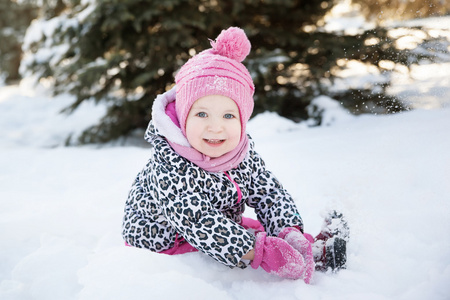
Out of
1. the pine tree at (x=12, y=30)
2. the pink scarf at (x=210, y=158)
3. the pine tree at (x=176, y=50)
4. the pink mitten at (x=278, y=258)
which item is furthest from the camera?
the pine tree at (x=12, y=30)

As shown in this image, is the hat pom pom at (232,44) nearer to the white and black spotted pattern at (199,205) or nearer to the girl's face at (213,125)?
the girl's face at (213,125)

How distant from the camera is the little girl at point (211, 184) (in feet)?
4.51

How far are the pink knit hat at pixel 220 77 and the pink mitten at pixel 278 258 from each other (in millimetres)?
411

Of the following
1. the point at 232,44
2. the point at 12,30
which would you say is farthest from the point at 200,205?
the point at 12,30

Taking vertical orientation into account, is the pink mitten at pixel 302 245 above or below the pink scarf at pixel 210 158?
below

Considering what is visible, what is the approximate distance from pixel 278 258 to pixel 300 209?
27.0 inches

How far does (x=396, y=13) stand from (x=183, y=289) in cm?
348

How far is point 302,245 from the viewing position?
143 cm

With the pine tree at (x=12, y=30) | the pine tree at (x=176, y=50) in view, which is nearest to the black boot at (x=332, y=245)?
the pine tree at (x=176, y=50)

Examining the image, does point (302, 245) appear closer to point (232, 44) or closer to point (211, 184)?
point (211, 184)

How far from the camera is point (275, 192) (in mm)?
1668

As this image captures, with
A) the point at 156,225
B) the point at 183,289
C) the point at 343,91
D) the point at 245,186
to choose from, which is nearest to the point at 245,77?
the point at 245,186

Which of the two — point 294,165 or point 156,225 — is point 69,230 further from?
point 294,165

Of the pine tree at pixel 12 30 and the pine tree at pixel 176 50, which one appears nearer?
the pine tree at pixel 176 50
